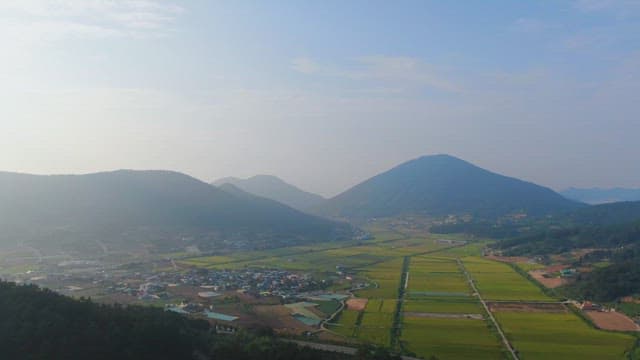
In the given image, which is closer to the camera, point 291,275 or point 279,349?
point 279,349

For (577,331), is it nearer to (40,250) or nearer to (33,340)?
(33,340)

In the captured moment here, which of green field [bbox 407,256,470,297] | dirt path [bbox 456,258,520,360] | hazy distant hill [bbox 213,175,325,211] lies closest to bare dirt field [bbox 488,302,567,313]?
dirt path [bbox 456,258,520,360]

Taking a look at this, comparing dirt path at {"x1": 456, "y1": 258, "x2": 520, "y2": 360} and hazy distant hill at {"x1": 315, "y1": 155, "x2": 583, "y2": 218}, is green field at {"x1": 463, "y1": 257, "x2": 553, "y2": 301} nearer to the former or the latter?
dirt path at {"x1": 456, "y1": 258, "x2": 520, "y2": 360}

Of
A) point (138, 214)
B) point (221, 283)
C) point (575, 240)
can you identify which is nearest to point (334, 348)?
point (221, 283)

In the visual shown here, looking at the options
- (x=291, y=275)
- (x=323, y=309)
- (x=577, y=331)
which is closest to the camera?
(x=577, y=331)

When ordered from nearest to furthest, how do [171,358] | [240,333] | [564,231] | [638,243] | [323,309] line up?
[171,358] → [240,333] → [323,309] → [638,243] → [564,231]

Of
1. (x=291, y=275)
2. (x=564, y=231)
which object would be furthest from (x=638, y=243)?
(x=291, y=275)

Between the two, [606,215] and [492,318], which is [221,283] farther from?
[606,215]
